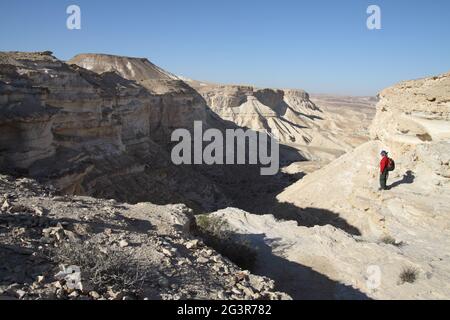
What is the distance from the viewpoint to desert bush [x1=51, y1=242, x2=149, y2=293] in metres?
3.57

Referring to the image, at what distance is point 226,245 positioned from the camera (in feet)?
22.7

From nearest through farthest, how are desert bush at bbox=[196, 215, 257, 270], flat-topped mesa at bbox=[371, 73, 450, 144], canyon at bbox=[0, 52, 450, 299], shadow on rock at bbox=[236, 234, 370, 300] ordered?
1. canyon at bbox=[0, 52, 450, 299]
2. shadow on rock at bbox=[236, 234, 370, 300]
3. desert bush at bbox=[196, 215, 257, 270]
4. flat-topped mesa at bbox=[371, 73, 450, 144]

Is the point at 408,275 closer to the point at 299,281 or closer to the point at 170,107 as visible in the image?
the point at 299,281

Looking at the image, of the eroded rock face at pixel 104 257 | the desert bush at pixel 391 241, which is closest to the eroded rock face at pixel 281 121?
the desert bush at pixel 391 241

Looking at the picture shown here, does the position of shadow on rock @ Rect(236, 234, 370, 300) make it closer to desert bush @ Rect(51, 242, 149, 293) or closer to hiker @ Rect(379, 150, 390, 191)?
desert bush @ Rect(51, 242, 149, 293)

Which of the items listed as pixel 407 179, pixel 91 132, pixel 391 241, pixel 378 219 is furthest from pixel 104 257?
pixel 91 132

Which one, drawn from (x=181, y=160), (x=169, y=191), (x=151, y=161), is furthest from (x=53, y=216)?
(x=181, y=160)

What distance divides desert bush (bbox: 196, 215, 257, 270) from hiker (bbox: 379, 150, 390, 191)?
17.5 ft

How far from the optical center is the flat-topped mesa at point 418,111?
36.3 feet

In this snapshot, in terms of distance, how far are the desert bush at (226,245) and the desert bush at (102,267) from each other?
2838 millimetres

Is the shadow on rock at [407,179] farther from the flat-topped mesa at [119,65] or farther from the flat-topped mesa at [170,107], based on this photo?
the flat-topped mesa at [119,65]

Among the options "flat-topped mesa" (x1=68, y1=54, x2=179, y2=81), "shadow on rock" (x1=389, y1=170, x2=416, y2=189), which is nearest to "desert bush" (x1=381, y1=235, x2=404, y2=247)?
"shadow on rock" (x1=389, y1=170, x2=416, y2=189)
